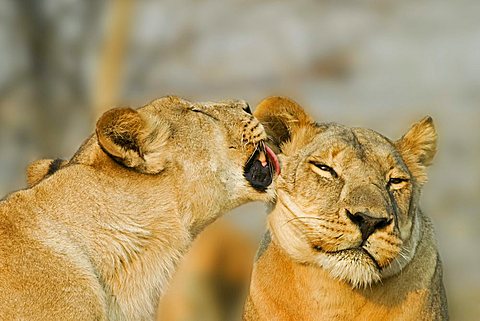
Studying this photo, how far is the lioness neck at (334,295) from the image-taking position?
603 centimetres

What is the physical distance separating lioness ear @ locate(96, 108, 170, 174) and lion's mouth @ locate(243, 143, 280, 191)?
1.42 ft

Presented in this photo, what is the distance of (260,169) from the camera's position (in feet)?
19.0

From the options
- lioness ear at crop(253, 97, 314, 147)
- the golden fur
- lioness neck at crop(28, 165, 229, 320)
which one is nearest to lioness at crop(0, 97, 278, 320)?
lioness neck at crop(28, 165, 229, 320)

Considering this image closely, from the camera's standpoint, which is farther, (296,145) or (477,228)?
(477,228)

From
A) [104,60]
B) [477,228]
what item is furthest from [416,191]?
[477,228]

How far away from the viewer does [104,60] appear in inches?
874

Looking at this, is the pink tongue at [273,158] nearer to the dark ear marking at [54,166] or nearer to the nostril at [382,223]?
the nostril at [382,223]

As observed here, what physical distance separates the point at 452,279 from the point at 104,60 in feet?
24.3

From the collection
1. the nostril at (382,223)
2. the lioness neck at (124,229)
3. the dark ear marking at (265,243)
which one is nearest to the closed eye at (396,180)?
the nostril at (382,223)

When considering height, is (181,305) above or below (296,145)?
below

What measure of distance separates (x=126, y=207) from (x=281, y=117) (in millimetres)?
1345

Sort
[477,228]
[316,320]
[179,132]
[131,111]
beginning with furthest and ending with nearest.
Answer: [477,228]
[316,320]
[179,132]
[131,111]

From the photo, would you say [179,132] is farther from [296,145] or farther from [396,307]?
[396,307]

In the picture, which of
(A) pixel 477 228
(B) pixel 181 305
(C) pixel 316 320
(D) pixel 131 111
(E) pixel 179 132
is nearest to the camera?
(D) pixel 131 111
